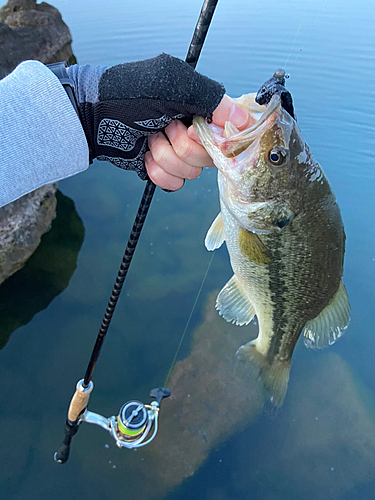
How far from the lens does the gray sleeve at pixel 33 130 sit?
0.96 metres

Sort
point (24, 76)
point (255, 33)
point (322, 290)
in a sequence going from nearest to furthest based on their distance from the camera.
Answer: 1. point (24, 76)
2. point (322, 290)
3. point (255, 33)

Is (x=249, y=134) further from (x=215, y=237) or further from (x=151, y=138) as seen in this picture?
(x=215, y=237)

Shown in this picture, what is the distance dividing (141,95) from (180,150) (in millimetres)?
230

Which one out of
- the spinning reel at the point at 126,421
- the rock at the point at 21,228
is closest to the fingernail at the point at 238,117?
the spinning reel at the point at 126,421

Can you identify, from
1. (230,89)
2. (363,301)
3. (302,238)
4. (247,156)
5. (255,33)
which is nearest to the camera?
(247,156)

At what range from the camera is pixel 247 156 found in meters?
1.25

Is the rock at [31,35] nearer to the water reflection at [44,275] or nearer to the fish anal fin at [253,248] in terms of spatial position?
the water reflection at [44,275]

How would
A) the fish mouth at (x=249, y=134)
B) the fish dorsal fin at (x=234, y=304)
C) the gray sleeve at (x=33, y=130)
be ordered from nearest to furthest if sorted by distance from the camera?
the gray sleeve at (x=33, y=130)
the fish mouth at (x=249, y=134)
the fish dorsal fin at (x=234, y=304)

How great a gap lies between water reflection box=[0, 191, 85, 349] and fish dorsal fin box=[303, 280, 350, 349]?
2.73 metres

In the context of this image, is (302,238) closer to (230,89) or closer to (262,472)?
(262,472)

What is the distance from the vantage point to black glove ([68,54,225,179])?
41.3 inches

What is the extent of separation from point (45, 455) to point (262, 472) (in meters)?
1.67

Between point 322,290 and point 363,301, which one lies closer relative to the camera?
point 322,290

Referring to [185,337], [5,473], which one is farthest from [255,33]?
[5,473]
